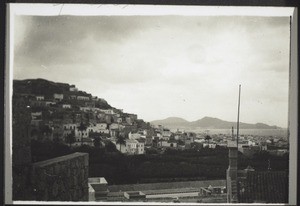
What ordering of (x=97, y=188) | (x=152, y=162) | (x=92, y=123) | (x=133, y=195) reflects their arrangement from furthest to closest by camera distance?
(x=133, y=195) < (x=152, y=162) < (x=97, y=188) < (x=92, y=123)

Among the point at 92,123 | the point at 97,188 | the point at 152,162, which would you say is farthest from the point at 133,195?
the point at 92,123

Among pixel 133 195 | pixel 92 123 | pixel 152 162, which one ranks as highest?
pixel 92 123

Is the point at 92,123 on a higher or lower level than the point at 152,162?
higher

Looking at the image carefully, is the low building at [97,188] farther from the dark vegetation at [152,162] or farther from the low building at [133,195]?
the low building at [133,195]

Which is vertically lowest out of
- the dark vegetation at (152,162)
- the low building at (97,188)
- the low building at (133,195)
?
the low building at (133,195)

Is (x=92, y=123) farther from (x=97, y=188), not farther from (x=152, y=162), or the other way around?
(x=152, y=162)

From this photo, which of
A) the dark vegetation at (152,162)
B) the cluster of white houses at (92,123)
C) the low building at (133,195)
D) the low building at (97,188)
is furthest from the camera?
the low building at (133,195)

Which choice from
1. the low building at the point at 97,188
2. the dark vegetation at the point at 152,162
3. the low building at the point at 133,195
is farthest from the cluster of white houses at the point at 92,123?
the low building at the point at 133,195

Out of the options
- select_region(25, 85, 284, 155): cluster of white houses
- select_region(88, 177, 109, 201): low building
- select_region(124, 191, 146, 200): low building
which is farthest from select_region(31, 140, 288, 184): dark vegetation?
select_region(124, 191, 146, 200): low building

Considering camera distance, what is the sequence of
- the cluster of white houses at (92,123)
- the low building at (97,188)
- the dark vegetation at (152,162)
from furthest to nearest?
the dark vegetation at (152,162) < the low building at (97,188) < the cluster of white houses at (92,123)

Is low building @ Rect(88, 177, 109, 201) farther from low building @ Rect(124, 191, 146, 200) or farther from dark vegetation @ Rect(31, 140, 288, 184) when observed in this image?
low building @ Rect(124, 191, 146, 200)

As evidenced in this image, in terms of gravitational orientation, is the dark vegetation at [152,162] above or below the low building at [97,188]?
above

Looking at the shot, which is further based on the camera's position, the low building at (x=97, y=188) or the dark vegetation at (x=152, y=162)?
the dark vegetation at (x=152, y=162)
